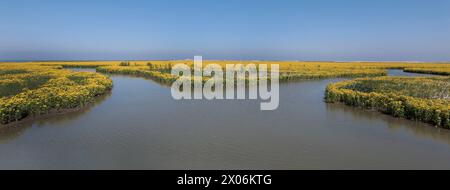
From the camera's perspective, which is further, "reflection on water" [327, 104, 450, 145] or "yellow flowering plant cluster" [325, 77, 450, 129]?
"yellow flowering plant cluster" [325, 77, 450, 129]

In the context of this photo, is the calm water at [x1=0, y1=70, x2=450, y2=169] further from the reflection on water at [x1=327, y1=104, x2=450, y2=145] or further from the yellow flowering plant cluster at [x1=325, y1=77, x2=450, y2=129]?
the yellow flowering plant cluster at [x1=325, y1=77, x2=450, y2=129]

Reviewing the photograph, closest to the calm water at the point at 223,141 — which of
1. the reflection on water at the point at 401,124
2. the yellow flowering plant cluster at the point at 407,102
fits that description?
the reflection on water at the point at 401,124

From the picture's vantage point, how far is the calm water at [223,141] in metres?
5.60

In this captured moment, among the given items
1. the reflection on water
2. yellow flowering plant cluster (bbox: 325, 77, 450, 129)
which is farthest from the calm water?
yellow flowering plant cluster (bbox: 325, 77, 450, 129)

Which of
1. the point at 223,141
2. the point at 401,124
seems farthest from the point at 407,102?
the point at 223,141

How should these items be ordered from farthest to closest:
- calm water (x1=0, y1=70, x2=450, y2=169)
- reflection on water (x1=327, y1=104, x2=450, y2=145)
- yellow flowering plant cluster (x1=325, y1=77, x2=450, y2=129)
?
yellow flowering plant cluster (x1=325, y1=77, x2=450, y2=129) < reflection on water (x1=327, y1=104, x2=450, y2=145) < calm water (x1=0, y1=70, x2=450, y2=169)

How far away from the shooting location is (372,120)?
934 centimetres

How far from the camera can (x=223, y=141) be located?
6918 millimetres

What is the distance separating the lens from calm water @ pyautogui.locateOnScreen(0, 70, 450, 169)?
560 cm

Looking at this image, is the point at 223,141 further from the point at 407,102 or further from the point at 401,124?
the point at 407,102

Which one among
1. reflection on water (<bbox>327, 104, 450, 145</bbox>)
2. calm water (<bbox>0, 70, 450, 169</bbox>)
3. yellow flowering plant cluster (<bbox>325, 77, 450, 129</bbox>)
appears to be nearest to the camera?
calm water (<bbox>0, 70, 450, 169</bbox>)

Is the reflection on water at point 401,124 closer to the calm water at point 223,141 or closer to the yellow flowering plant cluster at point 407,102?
the calm water at point 223,141

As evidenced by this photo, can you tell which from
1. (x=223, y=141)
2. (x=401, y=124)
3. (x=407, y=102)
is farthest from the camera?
(x=407, y=102)

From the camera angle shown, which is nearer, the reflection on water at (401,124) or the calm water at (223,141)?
the calm water at (223,141)
